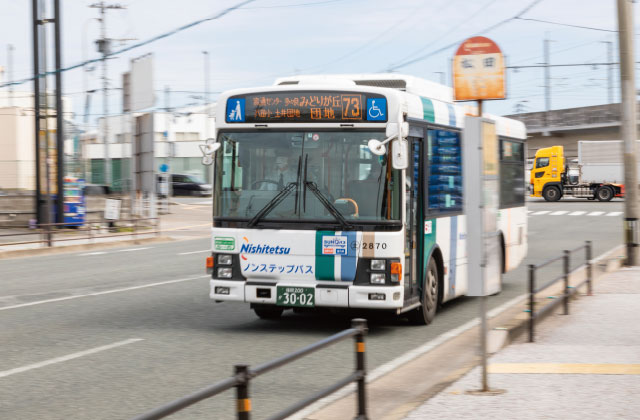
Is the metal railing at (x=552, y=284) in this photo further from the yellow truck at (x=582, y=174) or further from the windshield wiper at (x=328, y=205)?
the yellow truck at (x=582, y=174)

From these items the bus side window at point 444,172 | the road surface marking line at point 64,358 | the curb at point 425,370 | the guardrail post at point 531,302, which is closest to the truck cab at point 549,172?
the bus side window at point 444,172

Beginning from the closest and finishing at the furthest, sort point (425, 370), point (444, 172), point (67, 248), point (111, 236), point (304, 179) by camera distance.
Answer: point (425, 370)
point (304, 179)
point (444, 172)
point (67, 248)
point (111, 236)

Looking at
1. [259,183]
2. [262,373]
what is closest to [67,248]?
[259,183]

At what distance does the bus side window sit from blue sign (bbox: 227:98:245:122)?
242 centimetres

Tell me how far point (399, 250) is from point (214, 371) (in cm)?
272

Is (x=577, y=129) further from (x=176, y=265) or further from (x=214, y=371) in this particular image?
(x=214, y=371)

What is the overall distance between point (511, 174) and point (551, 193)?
45696 mm

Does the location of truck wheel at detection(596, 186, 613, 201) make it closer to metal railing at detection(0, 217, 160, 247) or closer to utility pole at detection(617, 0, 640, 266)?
metal railing at detection(0, 217, 160, 247)

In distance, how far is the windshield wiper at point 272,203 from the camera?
9.83m

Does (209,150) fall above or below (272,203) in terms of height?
above

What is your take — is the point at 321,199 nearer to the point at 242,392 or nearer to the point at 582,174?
the point at 242,392

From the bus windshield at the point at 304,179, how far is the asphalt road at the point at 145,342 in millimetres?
1441

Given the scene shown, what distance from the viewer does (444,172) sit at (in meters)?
11.5

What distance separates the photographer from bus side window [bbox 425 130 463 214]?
1095 centimetres
